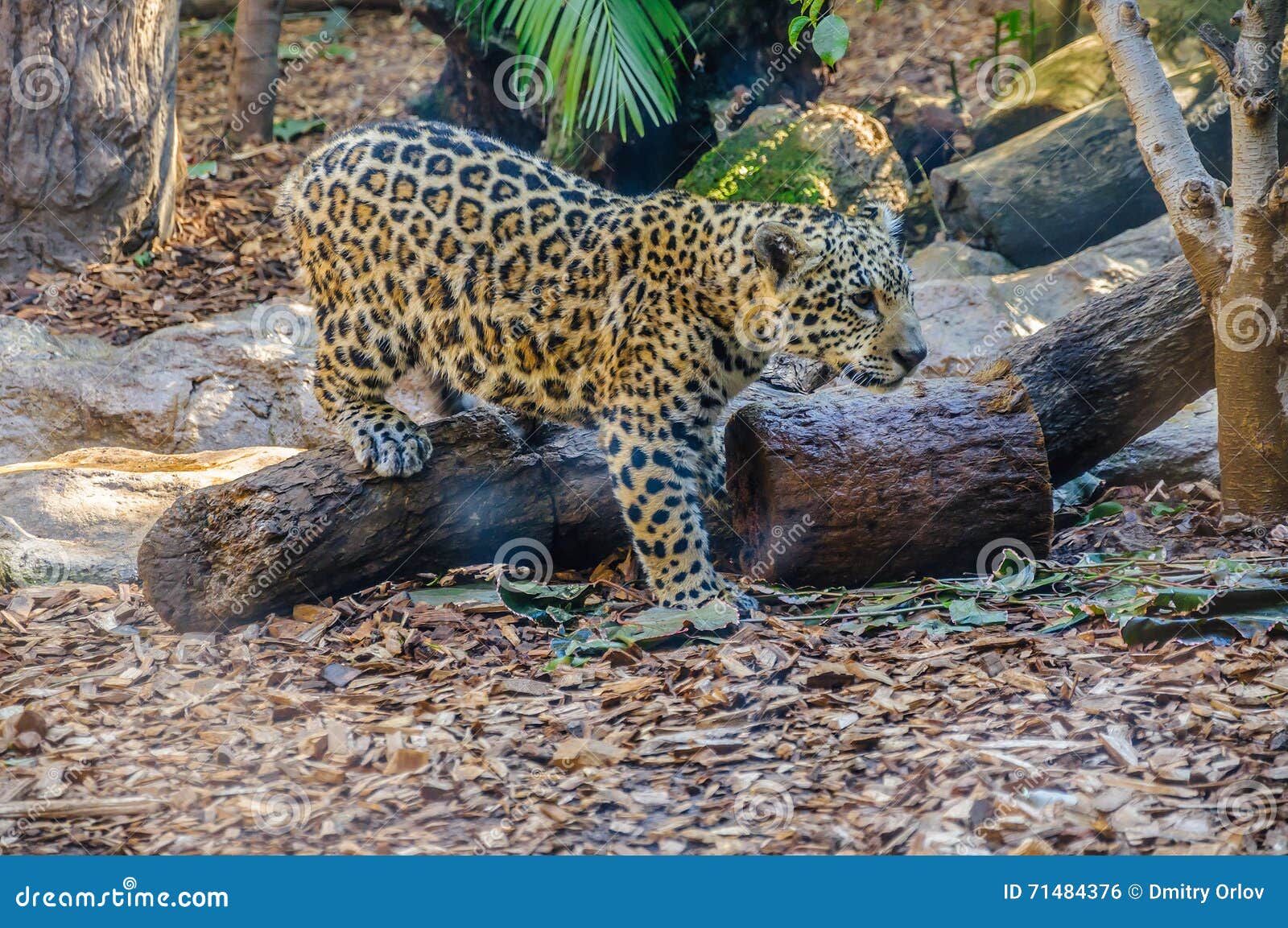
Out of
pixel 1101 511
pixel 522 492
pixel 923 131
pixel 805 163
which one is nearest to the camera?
pixel 522 492

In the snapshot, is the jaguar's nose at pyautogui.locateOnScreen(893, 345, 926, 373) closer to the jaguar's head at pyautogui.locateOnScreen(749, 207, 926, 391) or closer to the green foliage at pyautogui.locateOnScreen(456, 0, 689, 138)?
A: the jaguar's head at pyautogui.locateOnScreen(749, 207, 926, 391)

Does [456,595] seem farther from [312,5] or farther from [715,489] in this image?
[312,5]

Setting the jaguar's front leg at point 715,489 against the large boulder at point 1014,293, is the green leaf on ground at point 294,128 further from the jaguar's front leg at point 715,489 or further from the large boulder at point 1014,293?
the jaguar's front leg at point 715,489

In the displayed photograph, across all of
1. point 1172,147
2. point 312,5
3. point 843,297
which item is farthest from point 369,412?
point 312,5

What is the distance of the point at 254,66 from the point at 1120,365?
10.4 m

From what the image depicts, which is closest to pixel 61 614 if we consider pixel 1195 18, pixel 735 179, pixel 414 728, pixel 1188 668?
pixel 414 728

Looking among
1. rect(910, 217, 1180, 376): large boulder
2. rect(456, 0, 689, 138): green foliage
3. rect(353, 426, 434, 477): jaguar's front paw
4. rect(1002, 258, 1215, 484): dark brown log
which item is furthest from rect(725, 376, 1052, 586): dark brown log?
rect(456, 0, 689, 138): green foliage

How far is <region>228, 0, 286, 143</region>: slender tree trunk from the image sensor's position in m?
13.9

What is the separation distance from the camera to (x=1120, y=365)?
7434 millimetres

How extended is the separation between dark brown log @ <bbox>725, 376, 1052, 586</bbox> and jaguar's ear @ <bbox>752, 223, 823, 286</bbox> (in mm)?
735

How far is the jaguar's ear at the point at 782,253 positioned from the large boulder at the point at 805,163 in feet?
17.9

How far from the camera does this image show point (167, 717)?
5.53 m

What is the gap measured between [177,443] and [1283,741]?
28.3 ft

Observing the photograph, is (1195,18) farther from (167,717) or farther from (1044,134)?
(167,717)
